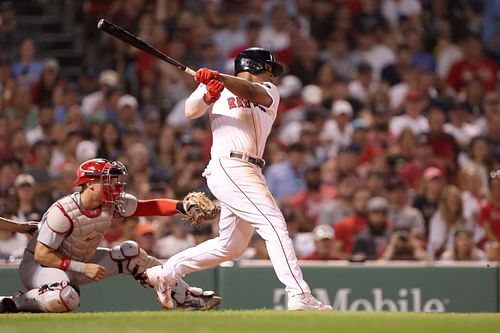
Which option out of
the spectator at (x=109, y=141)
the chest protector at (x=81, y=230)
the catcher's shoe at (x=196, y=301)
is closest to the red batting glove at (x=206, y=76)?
the chest protector at (x=81, y=230)

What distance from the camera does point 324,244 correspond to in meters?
13.6

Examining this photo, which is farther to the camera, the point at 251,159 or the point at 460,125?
the point at 460,125

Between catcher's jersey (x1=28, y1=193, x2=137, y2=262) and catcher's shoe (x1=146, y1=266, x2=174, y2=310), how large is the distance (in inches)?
19.2

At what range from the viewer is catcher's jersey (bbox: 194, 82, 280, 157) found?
986 centimetres

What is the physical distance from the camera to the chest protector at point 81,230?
998 cm

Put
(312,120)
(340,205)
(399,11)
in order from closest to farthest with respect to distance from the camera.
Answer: (340,205) → (312,120) → (399,11)

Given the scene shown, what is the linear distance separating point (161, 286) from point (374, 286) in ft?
9.94

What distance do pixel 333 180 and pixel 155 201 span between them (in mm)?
5595

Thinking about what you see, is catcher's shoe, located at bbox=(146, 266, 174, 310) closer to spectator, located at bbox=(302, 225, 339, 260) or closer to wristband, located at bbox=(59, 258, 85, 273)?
wristband, located at bbox=(59, 258, 85, 273)

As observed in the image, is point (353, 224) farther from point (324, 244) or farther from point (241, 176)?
point (241, 176)

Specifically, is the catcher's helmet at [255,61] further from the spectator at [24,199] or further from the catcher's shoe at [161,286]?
the spectator at [24,199]

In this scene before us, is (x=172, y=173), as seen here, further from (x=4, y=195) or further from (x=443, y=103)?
(x=443, y=103)

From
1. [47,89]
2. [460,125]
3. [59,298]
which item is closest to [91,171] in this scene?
[59,298]

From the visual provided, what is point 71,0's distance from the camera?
18453 mm
